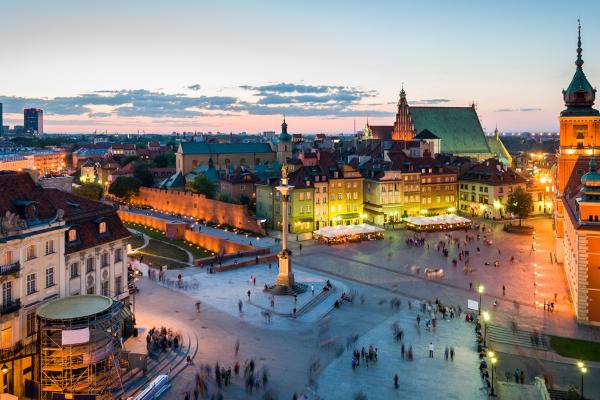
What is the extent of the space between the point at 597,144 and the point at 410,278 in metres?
27.3

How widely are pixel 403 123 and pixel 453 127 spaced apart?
10.5m

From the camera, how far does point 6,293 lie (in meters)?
24.7

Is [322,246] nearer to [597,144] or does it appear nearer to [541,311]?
[541,311]

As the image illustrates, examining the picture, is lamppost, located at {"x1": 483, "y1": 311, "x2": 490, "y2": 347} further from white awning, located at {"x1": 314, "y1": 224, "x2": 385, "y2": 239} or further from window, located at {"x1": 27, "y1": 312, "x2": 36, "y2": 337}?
white awning, located at {"x1": 314, "y1": 224, "x2": 385, "y2": 239}

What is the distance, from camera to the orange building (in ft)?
114

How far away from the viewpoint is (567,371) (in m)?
28.1

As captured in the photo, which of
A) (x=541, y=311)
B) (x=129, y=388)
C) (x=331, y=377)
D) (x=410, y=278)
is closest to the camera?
(x=129, y=388)

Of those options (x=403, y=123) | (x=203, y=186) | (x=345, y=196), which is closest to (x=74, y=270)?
(x=345, y=196)

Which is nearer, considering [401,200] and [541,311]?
[541,311]

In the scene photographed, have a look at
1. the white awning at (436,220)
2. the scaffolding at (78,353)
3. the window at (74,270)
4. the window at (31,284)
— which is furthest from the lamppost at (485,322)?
the white awning at (436,220)

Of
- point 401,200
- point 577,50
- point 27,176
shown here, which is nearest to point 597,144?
point 577,50

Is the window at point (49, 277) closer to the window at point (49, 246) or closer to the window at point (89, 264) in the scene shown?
the window at point (49, 246)

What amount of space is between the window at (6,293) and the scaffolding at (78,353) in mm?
1382

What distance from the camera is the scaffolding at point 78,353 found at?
23.6 meters
